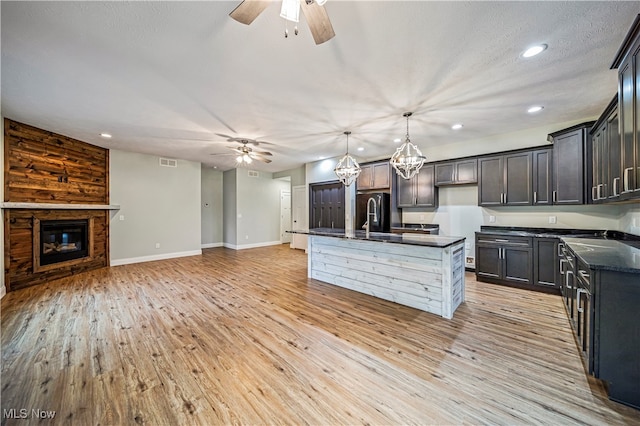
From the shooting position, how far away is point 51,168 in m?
4.66

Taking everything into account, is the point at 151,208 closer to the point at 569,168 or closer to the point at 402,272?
the point at 402,272

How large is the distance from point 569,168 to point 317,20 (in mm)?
4533

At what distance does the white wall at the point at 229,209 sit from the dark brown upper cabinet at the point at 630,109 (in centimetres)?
805

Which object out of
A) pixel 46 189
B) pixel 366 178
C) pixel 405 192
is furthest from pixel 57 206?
pixel 405 192

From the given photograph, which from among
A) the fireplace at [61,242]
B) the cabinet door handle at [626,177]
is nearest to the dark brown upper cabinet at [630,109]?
the cabinet door handle at [626,177]

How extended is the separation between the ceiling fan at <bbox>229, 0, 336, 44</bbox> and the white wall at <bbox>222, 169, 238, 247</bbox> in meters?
6.99

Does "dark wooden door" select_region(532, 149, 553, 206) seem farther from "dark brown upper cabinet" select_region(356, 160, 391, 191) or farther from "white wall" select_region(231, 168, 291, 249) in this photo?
"white wall" select_region(231, 168, 291, 249)

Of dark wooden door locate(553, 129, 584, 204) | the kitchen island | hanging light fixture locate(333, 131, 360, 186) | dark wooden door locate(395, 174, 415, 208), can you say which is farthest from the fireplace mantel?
dark wooden door locate(553, 129, 584, 204)

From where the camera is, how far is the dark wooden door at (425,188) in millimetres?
5402

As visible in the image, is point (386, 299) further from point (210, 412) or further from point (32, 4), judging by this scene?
point (32, 4)

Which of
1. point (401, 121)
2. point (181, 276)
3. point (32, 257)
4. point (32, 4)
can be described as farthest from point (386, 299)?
point (32, 257)

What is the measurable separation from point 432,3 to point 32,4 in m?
2.81

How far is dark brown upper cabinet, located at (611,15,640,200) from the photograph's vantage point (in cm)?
192

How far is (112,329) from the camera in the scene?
273 cm
